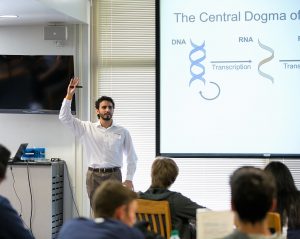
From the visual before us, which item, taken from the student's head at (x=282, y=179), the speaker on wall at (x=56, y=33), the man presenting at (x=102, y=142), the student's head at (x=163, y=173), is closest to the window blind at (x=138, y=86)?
the speaker on wall at (x=56, y=33)

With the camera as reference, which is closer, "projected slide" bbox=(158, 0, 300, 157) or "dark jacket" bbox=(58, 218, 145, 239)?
"dark jacket" bbox=(58, 218, 145, 239)

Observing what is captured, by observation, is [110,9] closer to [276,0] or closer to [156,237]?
[276,0]

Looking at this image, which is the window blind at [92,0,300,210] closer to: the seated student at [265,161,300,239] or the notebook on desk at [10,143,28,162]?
the notebook on desk at [10,143,28,162]

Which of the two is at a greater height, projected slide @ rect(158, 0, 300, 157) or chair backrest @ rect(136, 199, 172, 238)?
projected slide @ rect(158, 0, 300, 157)

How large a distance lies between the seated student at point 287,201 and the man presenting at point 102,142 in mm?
2353

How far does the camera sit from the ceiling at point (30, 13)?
5.29 m

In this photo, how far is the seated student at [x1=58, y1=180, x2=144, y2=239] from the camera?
2.25 meters

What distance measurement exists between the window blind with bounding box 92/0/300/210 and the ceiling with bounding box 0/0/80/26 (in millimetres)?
451

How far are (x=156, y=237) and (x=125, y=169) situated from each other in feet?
12.4

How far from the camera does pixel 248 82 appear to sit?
18.8 ft

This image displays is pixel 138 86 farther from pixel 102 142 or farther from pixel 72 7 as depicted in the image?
pixel 72 7

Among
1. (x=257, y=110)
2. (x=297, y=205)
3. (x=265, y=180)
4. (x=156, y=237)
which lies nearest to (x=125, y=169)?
(x=257, y=110)

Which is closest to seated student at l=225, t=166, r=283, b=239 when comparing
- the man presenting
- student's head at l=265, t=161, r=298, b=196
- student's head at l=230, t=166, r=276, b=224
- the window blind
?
student's head at l=230, t=166, r=276, b=224

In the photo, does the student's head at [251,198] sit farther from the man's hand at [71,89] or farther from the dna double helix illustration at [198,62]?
the man's hand at [71,89]
